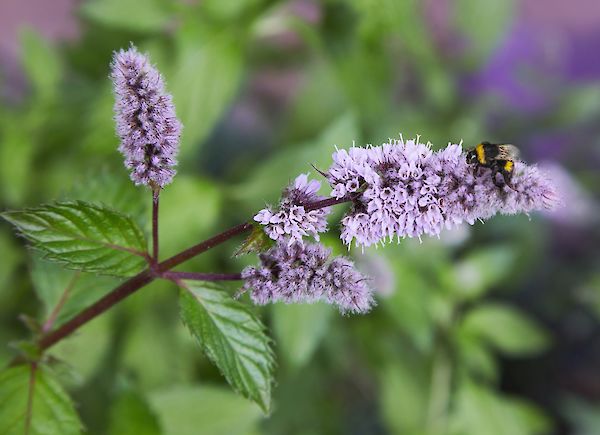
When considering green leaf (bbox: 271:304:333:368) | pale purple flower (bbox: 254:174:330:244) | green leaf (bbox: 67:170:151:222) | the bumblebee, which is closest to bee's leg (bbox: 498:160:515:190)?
the bumblebee

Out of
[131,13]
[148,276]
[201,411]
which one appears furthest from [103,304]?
[131,13]

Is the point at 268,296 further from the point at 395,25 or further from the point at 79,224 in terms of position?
the point at 395,25

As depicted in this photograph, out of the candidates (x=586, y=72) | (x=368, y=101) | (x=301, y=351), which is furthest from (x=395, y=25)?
(x=586, y=72)

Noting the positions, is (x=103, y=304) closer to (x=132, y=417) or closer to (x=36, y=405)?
(x=36, y=405)

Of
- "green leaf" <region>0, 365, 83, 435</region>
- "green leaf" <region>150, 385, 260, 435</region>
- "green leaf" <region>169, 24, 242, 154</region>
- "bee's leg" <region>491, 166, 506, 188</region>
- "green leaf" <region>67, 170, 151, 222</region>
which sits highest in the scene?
"green leaf" <region>169, 24, 242, 154</region>

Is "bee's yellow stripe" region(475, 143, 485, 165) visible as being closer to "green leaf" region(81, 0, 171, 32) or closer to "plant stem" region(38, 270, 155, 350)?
"plant stem" region(38, 270, 155, 350)
